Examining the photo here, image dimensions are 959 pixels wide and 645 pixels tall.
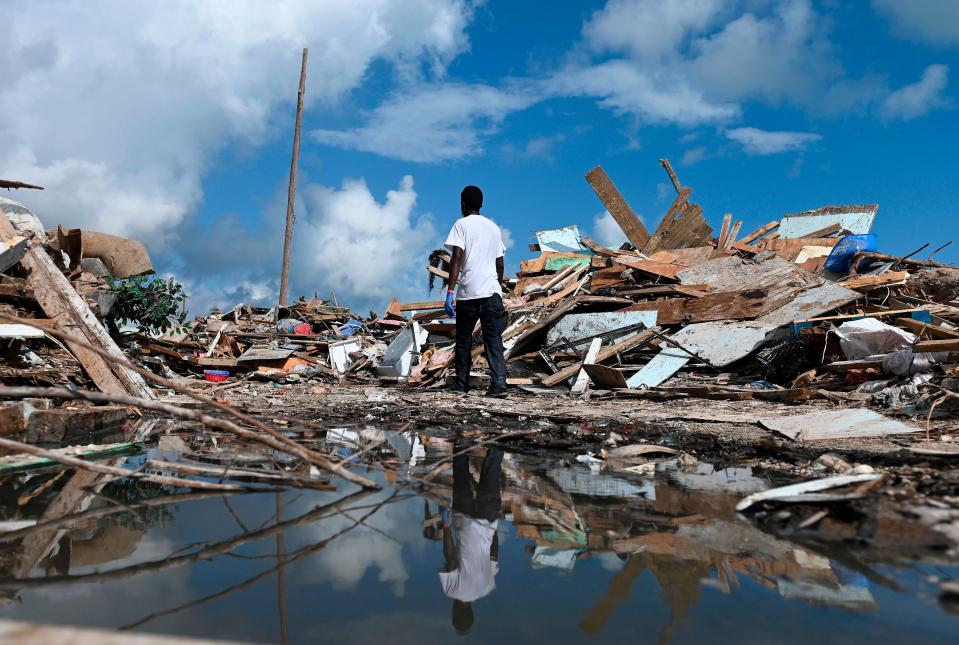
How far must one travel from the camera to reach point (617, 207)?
1307cm

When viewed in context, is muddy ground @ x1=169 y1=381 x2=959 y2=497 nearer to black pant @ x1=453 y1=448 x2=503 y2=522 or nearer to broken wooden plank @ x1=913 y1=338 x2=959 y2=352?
black pant @ x1=453 y1=448 x2=503 y2=522

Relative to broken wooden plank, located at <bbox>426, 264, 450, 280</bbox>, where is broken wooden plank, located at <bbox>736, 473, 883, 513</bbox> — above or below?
below

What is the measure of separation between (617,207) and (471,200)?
660cm

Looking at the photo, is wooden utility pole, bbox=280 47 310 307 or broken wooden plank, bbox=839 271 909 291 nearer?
broken wooden plank, bbox=839 271 909 291

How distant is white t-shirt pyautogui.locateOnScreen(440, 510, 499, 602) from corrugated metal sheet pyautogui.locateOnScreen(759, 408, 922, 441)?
8.12ft

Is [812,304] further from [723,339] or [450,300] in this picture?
[450,300]

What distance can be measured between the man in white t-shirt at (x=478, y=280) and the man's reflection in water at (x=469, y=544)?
12.8ft

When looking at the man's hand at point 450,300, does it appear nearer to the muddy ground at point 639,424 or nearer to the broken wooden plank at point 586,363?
the muddy ground at point 639,424

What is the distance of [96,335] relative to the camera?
20.3ft

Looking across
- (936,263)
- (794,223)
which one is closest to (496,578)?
(936,263)

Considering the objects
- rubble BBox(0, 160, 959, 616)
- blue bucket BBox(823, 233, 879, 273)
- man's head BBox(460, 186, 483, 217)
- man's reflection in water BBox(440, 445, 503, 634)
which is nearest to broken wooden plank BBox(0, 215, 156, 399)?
rubble BBox(0, 160, 959, 616)

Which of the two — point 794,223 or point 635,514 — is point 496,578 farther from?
point 794,223

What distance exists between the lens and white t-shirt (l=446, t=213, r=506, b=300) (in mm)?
7031

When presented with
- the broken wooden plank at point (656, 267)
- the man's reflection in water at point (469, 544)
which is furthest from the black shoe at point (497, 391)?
the man's reflection in water at point (469, 544)
